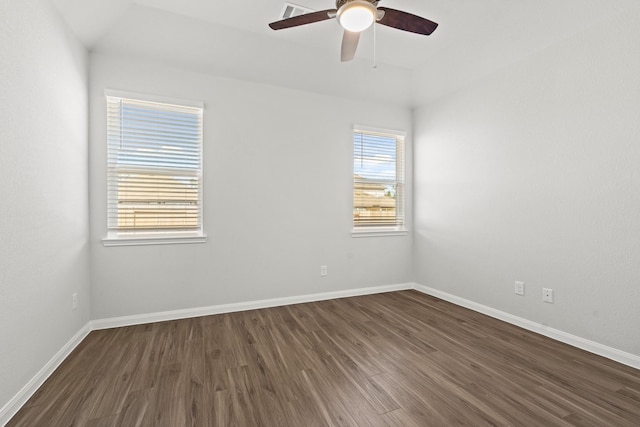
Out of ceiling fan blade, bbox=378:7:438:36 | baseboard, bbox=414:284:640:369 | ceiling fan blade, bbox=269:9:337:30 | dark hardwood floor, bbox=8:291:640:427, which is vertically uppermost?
ceiling fan blade, bbox=269:9:337:30

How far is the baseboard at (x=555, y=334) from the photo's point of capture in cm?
223

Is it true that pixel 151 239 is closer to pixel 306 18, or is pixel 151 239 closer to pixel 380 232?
pixel 306 18

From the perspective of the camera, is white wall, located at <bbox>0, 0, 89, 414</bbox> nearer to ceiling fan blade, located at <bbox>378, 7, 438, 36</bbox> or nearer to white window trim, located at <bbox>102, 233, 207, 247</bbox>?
white window trim, located at <bbox>102, 233, 207, 247</bbox>

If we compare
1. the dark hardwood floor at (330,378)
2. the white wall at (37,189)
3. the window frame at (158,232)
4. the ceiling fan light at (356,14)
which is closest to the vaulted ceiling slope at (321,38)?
the window frame at (158,232)

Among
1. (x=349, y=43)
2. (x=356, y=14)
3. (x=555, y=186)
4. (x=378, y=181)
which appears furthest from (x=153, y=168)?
(x=555, y=186)

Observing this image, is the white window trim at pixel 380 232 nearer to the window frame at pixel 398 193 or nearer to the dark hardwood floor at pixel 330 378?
the window frame at pixel 398 193

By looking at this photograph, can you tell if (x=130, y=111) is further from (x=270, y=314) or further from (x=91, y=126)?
(x=270, y=314)

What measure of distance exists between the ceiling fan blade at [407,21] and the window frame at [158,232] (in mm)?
2119

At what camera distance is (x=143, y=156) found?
2.99 metres

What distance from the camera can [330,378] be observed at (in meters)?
2.01

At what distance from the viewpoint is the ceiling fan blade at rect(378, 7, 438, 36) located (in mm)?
1876

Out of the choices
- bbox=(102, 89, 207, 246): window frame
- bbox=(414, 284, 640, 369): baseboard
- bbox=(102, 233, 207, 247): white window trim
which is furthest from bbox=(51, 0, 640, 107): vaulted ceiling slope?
bbox=(414, 284, 640, 369): baseboard

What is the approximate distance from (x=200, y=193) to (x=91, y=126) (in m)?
1.15

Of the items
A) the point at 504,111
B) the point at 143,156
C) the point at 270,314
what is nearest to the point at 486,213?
the point at 504,111
